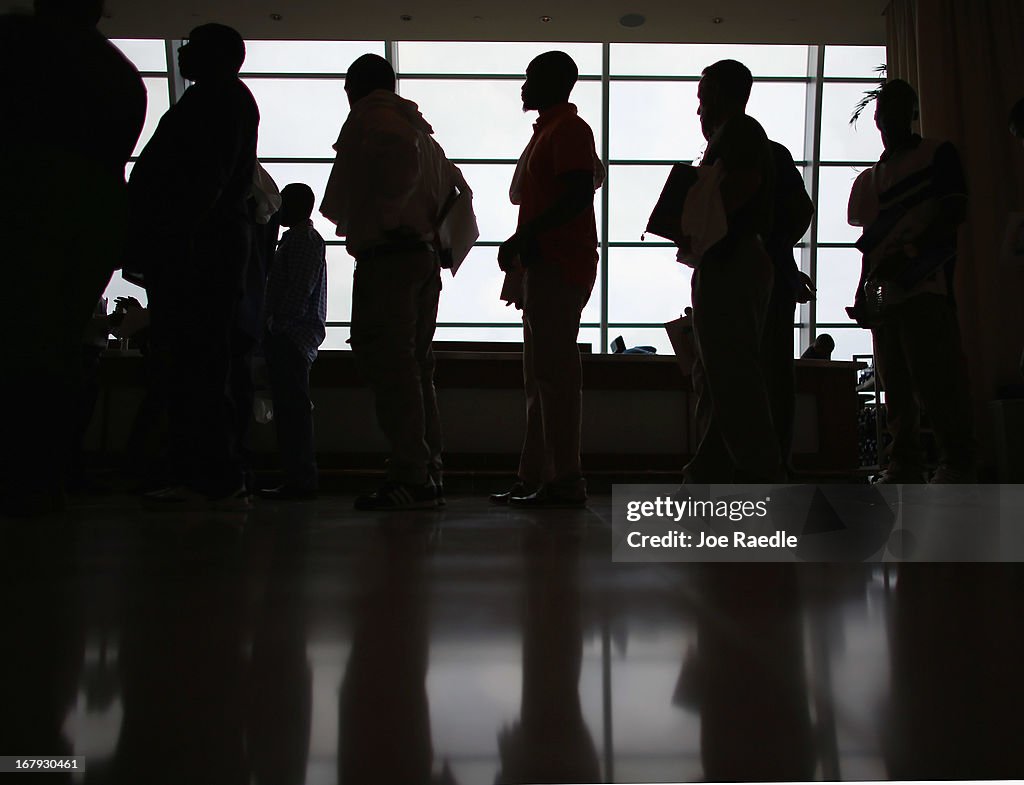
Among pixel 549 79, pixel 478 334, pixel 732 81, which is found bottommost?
pixel 732 81

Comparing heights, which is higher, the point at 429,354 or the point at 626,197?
the point at 626,197

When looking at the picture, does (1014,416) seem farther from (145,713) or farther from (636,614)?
(145,713)

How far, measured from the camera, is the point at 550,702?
0.49m

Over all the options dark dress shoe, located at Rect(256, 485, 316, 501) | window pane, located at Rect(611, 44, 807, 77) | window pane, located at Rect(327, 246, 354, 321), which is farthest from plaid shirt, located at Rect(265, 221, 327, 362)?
window pane, located at Rect(611, 44, 807, 77)

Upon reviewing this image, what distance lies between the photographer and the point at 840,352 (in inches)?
339

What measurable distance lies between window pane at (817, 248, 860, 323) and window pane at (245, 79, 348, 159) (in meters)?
5.64

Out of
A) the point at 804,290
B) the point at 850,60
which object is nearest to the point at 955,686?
the point at 804,290

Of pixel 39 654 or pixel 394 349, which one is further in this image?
pixel 394 349

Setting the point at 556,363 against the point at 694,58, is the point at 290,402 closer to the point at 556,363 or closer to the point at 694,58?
the point at 556,363

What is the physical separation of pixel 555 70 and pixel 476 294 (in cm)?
575

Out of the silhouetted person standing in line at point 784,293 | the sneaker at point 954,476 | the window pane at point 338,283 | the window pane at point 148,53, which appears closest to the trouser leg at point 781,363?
the silhouetted person standing in line at point 784,293

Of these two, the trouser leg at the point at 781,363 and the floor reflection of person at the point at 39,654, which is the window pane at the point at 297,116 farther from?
the floor reflection of person at the point at 39,654

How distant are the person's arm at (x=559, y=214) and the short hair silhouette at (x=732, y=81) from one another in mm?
627

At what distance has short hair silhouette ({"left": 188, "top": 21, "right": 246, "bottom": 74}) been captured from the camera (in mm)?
2174
